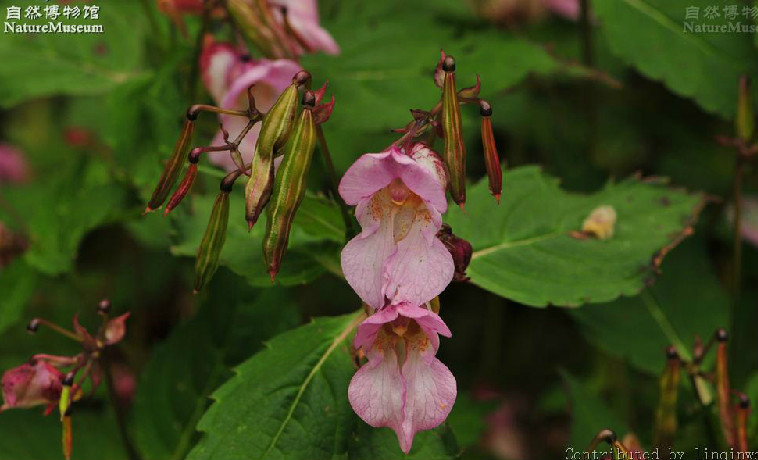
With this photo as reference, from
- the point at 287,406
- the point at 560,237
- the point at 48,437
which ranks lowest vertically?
the point at 48,437

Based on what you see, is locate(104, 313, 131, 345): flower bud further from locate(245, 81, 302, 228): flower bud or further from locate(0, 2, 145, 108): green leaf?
locate(0, 2, 145, 108): green leaf

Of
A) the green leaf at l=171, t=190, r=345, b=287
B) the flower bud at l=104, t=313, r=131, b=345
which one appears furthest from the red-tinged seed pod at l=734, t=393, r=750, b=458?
the flower bud at l=104, t=313, r=131, b=345

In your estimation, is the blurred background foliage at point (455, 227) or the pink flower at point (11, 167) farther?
the pink flower at point (11, 167)

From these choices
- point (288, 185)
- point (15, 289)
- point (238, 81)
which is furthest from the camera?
point (15, 289)

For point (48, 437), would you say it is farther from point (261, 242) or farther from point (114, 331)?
point (261, 242)

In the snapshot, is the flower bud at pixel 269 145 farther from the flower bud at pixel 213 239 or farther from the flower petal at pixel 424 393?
the flower petal at pixel 424 393

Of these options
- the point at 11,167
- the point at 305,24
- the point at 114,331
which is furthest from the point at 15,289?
the point at 11,167

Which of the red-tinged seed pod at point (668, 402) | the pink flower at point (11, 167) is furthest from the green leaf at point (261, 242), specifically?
the pink flower at point (11, 167)
